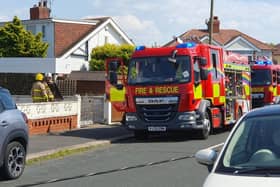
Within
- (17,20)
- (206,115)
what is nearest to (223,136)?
(206,115)

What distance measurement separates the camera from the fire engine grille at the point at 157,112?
61.2 feet

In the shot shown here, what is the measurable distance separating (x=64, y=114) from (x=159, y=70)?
173 inches

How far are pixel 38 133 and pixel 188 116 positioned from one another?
487cm

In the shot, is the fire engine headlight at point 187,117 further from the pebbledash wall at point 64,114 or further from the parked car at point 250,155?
the parked car at point 250,155

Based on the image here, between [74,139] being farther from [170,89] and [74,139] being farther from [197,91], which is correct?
[197,91]

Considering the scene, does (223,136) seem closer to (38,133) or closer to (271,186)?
(38,133)

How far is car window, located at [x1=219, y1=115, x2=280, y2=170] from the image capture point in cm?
601

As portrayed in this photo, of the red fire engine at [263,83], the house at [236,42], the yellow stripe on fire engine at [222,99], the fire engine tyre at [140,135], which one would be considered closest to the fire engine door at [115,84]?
the fire engine tyre at [140,135]

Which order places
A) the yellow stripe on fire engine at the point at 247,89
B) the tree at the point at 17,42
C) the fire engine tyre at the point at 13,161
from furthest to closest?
the tree at the point at 17,42 → the yellow stripe on fire engine at the point at 247,89 → the fire engine tyre at the point at 13,161

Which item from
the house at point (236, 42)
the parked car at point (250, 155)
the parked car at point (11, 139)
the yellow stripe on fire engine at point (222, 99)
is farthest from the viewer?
the house at point (236, 42)

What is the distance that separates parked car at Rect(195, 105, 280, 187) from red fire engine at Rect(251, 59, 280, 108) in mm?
22961

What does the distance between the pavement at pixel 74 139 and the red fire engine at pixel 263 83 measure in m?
8.82

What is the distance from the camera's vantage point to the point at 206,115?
63.7 feet

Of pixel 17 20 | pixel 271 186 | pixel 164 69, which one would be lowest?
pixel 271 186
